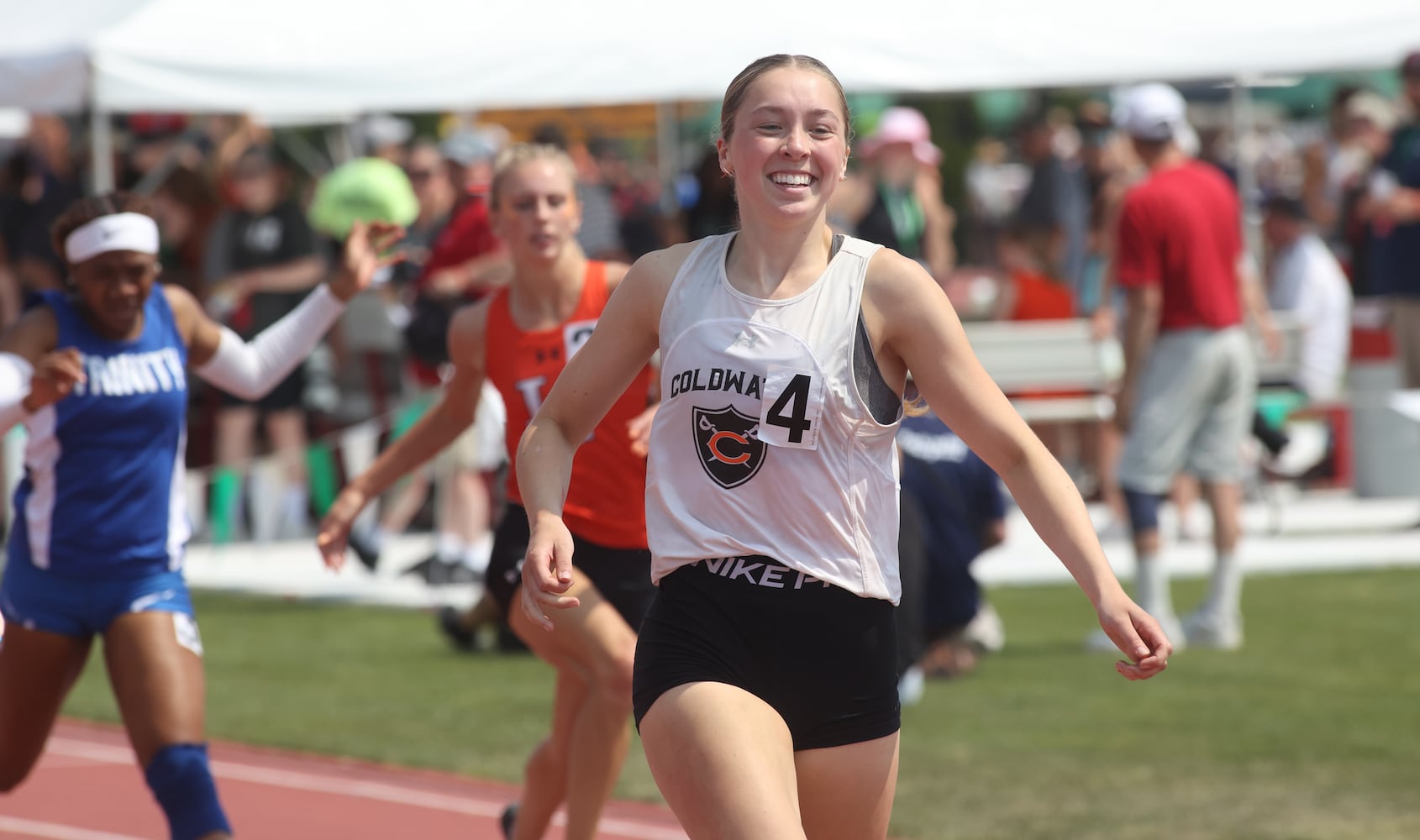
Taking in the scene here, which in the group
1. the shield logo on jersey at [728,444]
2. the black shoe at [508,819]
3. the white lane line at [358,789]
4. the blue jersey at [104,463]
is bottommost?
the white lane line at [358,789]

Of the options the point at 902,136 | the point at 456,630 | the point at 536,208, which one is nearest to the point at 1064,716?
the point at 456,630

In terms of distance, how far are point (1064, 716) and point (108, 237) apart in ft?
14.9

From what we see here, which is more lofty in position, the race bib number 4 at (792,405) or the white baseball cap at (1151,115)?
the race bib number 4 at (792,405)

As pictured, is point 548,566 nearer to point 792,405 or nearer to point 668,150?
point 792,405

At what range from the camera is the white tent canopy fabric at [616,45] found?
11516 millimetres

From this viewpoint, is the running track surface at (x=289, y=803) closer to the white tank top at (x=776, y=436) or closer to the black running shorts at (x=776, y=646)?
the black running shorts at (x=776, y=646)

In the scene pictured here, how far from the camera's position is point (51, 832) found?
7008 mm

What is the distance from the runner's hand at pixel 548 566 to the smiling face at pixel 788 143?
711mm

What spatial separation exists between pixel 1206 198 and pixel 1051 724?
9.88 ft

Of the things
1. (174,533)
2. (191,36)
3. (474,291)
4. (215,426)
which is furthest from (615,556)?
(215,426)

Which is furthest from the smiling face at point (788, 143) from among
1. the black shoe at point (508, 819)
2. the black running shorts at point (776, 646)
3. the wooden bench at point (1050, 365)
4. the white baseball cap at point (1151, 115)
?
the wooden bench at point (1050, 365)

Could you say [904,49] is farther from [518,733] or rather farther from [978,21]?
[518,733]

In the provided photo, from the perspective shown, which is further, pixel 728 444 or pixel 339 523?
pixel 339 523

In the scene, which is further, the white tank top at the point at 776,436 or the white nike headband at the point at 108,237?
the white nike headband at the point at 108,237
